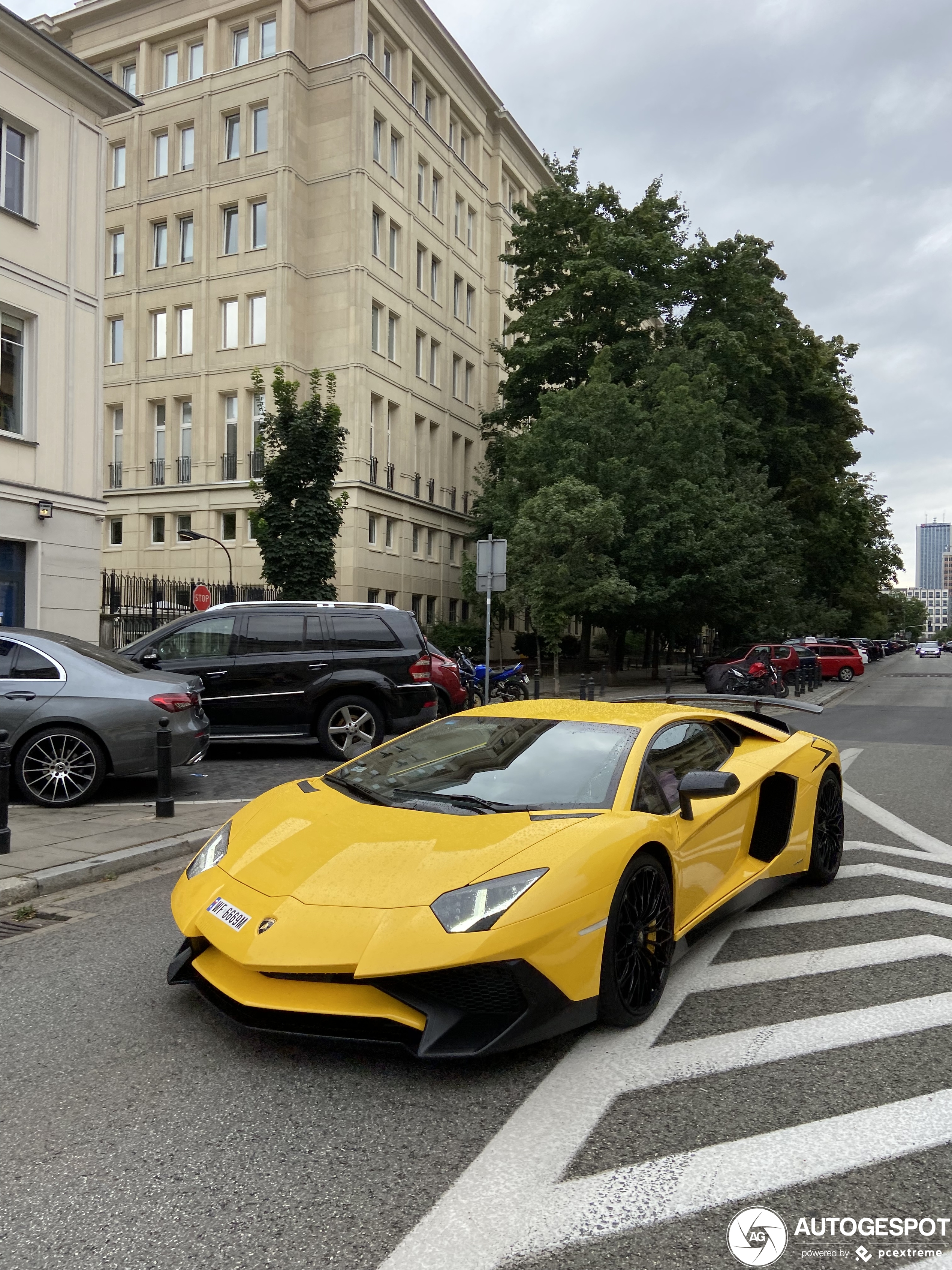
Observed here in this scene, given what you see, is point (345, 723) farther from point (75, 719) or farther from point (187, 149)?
point (187, 149)

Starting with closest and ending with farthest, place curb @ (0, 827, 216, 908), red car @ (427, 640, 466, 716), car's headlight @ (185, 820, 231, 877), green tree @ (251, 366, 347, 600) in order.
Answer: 1. car's headlight @ (185, 820, 231, 877)
2. curb @ (0, 827, 216, 908)
3. red car @ (427, 640, 466, 716)
4. green tree @ (251, 366, 347, 600)

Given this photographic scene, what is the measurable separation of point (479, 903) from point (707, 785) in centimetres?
139

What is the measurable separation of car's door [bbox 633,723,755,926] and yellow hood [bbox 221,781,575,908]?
2.34ft

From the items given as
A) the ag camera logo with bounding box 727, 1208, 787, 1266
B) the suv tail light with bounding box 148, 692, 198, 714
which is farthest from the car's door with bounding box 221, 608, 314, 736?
the ag camera logo with bounding box 727, 1208, 787, 1266

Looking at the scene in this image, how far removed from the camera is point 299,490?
22.5 meters

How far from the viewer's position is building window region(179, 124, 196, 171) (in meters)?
37.3

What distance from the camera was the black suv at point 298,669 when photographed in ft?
38.1

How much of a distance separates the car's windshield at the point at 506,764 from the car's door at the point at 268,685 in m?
6.84

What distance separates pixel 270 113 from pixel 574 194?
1127 cm

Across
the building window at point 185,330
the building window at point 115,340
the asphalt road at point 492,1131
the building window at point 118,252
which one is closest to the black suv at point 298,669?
the asphalt road at point 492,1131

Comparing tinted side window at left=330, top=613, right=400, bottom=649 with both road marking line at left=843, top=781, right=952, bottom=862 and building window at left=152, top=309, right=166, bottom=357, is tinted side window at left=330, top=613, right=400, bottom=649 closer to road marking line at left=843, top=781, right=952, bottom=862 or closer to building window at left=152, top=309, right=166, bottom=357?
road marking line at left=843, top=781, right=952, bottom=862

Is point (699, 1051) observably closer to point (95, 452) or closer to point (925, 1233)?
point (925, 1233)

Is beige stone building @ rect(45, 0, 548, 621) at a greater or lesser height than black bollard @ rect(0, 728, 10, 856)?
greater

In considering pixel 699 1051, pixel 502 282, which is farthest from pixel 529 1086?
pixel 502 282
